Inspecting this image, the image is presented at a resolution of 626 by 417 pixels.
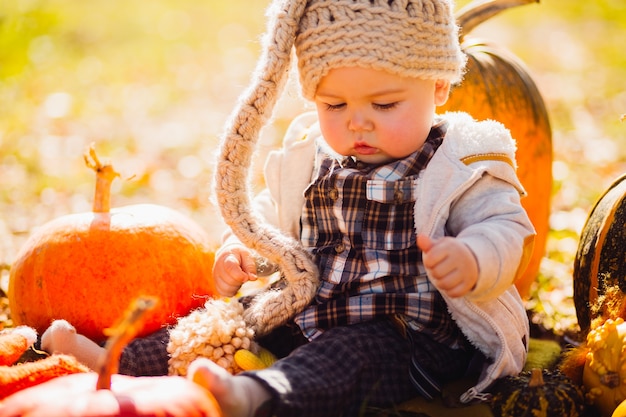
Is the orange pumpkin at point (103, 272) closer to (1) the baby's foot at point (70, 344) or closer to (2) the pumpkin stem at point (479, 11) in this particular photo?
(1) the baby's foot at point (70, 344)

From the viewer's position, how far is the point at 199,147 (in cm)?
688

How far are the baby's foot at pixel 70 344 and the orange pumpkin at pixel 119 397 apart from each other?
0.65 meters

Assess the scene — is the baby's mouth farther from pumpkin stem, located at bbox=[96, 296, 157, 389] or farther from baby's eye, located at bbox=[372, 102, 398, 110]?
pumpkin stem, located at bbox=[96, 296, 157, 389]

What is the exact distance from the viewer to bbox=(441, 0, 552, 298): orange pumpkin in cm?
363

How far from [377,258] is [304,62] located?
72 cm

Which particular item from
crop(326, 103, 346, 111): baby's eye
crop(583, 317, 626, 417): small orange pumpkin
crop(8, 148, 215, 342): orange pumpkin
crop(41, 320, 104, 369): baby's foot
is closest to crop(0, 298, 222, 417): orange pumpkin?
crop(41, 320, 104, 369): baby's foot

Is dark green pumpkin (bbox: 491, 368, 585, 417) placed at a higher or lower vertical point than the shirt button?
lower

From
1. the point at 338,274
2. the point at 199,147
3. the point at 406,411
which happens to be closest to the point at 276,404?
the point at 406,411

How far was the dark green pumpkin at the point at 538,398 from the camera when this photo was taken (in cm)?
240

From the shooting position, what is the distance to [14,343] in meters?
2.65

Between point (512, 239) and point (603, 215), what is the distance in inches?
31.8

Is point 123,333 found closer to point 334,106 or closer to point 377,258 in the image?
point 377,258

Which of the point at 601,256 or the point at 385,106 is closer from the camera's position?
the point at 385,106

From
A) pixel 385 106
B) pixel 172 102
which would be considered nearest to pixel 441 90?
pixel 385 106
